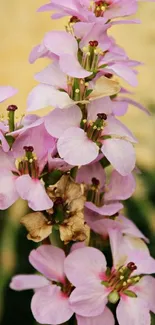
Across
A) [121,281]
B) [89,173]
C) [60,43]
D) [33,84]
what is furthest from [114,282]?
[33,84]

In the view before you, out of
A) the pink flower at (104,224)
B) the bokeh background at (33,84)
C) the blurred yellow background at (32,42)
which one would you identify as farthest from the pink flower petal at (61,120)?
the blurred yellow background at (32,42)

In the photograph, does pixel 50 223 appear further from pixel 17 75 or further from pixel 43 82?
pixel 17 75

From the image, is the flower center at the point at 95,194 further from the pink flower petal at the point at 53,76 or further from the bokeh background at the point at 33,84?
the bokeh background at the point at 33,84

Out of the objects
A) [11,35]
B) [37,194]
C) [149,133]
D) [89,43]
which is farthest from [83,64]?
[11,35]

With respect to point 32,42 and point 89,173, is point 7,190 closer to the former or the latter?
point 89,173

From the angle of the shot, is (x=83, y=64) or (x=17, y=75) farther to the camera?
(x=17, y=75)

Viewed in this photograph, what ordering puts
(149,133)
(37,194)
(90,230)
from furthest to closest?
(149,133), (90,230), (37,194)
